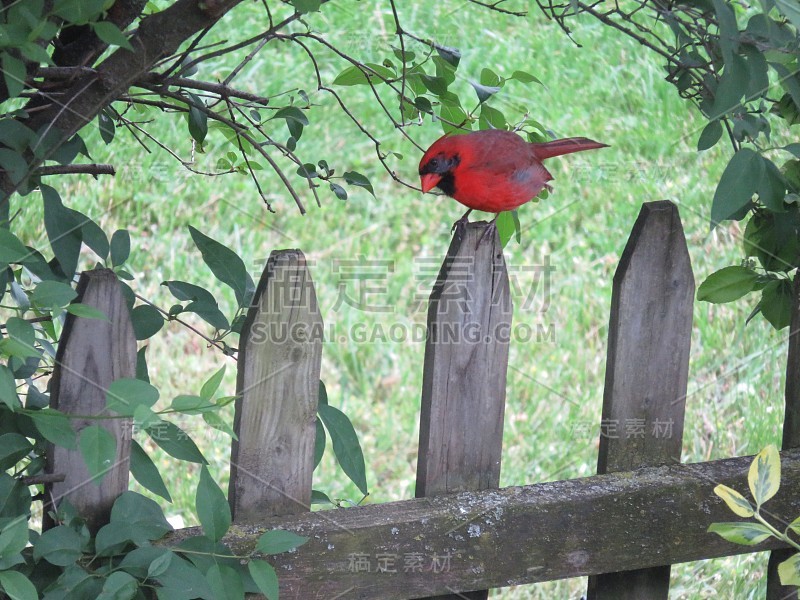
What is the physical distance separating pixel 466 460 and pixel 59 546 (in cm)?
73

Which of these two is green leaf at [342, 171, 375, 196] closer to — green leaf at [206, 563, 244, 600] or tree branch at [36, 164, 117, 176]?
tree branch at [36, 164, 117, 176]

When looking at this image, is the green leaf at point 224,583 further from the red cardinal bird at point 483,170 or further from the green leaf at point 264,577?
the red cardinal bird at point 483,170

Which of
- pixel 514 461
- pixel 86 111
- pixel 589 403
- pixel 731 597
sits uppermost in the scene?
pixel 86 111

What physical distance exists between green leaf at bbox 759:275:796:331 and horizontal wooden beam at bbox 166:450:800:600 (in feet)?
1.00

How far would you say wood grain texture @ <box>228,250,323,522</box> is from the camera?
4.95ft

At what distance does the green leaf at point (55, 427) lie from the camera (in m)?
1.28

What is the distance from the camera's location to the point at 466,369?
5.60ft

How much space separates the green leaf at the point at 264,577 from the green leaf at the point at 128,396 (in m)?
0.33

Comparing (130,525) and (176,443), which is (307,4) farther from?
(130,525)

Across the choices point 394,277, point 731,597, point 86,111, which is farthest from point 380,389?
point 86,111

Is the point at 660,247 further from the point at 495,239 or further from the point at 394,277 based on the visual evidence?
the point at 394,277

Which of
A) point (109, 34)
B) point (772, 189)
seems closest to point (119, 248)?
point (109, 34)

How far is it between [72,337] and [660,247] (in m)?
1.08

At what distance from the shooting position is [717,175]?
14.1 feet
